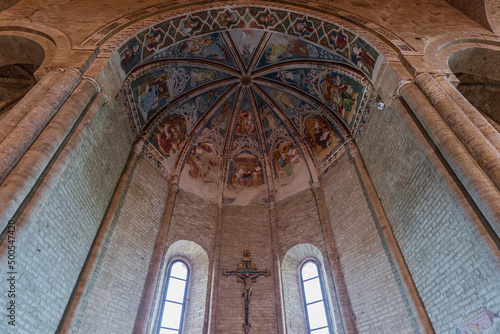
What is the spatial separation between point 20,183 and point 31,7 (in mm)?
6073

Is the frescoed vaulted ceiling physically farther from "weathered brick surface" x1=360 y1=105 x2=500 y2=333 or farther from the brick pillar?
"weathered brick surface" x1=360 y1=105 x2=500 y2=333

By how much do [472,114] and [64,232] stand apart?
7.64 meters

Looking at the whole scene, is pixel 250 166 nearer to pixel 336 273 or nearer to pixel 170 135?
pixel 170 135

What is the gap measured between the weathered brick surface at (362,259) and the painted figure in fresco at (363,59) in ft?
8.82

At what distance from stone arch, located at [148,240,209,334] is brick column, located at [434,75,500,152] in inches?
275

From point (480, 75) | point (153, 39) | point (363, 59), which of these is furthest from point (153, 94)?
point (480, 75)

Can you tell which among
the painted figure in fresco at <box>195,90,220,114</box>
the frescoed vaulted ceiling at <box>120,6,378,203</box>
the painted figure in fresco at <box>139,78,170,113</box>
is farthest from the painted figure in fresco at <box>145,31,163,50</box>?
the painted figure in fresco at <box>195,90,220,114</box>

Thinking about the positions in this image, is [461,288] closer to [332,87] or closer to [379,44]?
[379,44]

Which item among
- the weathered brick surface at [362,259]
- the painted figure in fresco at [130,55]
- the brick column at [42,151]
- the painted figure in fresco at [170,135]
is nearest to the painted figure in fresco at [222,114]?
the painted figure in fresco at [170,135]

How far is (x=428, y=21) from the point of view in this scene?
8.89 metres

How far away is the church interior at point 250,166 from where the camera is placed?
5207 millimetres

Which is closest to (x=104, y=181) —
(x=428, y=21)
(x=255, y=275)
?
(x=255, y=275)

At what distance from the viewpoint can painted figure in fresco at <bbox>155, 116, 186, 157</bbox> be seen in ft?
34.3

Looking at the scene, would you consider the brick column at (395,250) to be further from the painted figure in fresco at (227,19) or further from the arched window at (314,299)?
the painted figure in fresco at (227,19)
